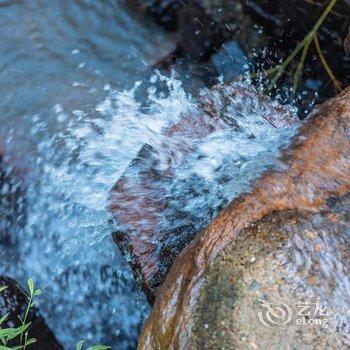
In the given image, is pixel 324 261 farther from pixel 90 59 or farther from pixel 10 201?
pixel 90 59

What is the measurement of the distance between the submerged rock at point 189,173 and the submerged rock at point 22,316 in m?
0.55

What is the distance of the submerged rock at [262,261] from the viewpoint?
1.65m

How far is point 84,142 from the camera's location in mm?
3234

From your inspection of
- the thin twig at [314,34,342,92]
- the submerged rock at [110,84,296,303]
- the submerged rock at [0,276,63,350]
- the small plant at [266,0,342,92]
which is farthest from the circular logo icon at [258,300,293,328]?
the thin twig at [314,34,342,92]

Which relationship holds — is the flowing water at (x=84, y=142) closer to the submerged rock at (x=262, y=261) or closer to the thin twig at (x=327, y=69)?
the submerged rock at (x=262, y=261)

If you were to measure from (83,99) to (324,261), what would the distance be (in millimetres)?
2042

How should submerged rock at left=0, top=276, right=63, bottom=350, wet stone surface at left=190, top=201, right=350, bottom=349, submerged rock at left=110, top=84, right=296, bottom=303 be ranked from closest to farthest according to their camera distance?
1. wet stone surface at left=190, top=201, right=350, bottom=349
2. submerged rock at left=110, top=84, right=296, bottom=303
3. submerged rock at left=0, top=276, right=63, bottom=350

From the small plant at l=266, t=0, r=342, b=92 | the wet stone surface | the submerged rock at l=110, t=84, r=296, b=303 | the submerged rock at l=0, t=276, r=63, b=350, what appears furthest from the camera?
the small plant at l=266, t=0, r=342, b=92

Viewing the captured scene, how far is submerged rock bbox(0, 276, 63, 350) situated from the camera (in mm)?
2709

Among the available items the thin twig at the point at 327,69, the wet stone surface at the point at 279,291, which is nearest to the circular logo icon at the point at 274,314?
the wet stone surface at the point at 279,291

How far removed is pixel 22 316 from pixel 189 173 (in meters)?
1.09

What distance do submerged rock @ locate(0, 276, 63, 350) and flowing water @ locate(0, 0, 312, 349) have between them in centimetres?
4

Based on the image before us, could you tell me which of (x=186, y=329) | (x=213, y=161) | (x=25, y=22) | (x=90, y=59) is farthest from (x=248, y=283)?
(x=25, y=22)

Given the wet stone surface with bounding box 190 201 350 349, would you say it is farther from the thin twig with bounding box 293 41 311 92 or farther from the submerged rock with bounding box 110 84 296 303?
the thin twig with bounding box 293 41 311 92
